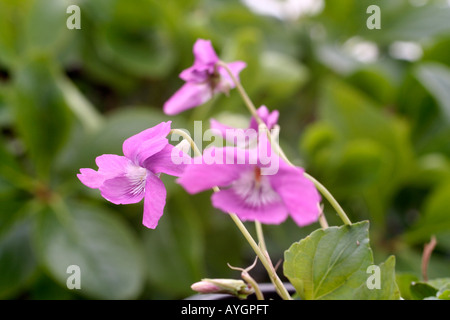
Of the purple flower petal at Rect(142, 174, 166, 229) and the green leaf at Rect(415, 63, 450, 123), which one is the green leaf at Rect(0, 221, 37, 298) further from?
the green leaf at Rect(415, 63, 450, 123)

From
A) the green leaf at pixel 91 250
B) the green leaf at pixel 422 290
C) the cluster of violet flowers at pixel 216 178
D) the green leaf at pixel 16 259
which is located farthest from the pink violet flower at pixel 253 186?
the green leaf at pixel 16 259

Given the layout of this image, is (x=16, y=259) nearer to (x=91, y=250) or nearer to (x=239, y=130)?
(x=91, y=250)

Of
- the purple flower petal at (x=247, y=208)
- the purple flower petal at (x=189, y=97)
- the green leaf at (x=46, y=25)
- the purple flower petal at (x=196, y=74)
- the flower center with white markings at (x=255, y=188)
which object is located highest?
the green leaf at (x=46, y=25)

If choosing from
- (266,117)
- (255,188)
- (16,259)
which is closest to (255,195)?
(255,188)

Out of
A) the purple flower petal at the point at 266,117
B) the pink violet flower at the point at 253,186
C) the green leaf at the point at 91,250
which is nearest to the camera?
the pink violet flower at the point at 253,186

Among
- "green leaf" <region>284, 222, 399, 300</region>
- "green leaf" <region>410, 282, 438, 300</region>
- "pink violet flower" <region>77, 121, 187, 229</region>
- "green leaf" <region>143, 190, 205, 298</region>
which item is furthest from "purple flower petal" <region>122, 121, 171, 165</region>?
"green leaf" <region>143, 190, 205, 298</region>

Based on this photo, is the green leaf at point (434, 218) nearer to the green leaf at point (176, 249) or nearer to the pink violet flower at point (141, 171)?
the green leaf at point (176, 249)
